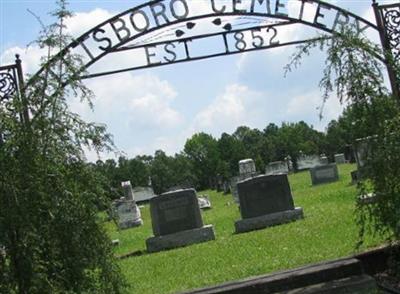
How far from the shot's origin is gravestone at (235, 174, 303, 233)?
15508 millimetres

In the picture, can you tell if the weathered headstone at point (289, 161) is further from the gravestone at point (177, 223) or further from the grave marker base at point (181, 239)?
the grave marker base at point (181, 239)

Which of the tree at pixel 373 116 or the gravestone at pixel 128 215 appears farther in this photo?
the gravestone at pixel 128 215

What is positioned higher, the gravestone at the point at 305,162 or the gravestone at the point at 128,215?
the gravestone at the point at 305,162

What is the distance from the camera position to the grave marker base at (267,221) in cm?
1541

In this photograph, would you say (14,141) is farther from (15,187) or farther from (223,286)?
(223,286)

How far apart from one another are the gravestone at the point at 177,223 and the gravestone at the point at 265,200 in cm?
100

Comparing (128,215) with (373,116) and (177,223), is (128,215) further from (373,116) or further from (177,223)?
(373,116)

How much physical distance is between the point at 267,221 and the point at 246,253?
4.39 metres

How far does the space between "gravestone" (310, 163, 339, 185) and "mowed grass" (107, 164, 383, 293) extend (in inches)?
529

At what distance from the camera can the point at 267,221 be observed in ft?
50.7

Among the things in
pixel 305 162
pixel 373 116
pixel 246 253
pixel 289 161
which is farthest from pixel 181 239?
pixel 289 161

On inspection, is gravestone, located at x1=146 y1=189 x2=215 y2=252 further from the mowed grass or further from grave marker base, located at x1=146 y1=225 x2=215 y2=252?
the mowed grass

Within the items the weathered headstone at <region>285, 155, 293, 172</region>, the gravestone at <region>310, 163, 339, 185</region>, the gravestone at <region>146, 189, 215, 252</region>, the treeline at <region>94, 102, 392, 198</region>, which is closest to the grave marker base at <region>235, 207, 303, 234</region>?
the gravestone at <region>146, 189, 215, 252</region>

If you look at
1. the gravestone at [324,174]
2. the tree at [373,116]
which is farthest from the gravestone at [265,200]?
the gravestone at [324,174]
